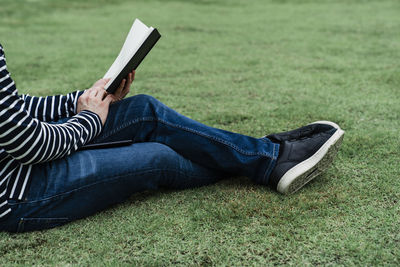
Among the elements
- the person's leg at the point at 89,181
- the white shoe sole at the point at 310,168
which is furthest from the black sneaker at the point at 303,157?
the person's leg at the point at 89,181

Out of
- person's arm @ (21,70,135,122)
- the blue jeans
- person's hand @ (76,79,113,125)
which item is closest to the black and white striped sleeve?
person's arm @ (21,70,135,122)

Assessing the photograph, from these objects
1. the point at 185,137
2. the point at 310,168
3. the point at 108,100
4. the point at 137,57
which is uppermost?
the point at 137,57

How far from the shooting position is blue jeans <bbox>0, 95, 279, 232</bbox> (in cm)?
159

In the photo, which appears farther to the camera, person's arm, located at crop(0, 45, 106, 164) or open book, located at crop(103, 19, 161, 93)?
open book, located at crop(103, 19, 161, 93)

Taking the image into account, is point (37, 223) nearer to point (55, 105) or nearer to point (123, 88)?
point (55, 105)

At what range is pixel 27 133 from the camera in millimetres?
1422

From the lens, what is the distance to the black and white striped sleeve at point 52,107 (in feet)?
6.50

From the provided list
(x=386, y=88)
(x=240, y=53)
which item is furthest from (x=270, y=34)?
(x=386, y=88)

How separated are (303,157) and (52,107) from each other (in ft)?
3.70

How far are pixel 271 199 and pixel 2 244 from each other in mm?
1048

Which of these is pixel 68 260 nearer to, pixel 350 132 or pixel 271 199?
pixel 271 199

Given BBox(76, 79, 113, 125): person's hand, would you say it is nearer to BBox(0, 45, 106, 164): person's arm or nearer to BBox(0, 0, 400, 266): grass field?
BBox(0, 45, 106, 164): person's arm

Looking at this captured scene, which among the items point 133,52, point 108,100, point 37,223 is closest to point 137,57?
point 133,52

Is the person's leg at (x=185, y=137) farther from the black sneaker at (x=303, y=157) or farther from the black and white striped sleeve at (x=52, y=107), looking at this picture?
the black and white striped sleeve at (x=52, y=107)
